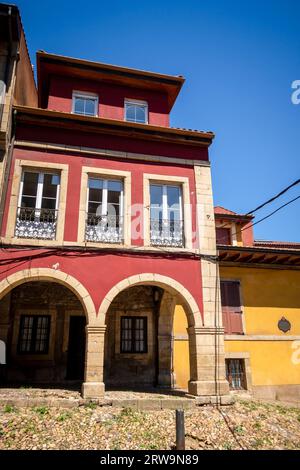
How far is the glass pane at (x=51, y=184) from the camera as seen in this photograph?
948cm

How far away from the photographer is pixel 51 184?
31.2ft

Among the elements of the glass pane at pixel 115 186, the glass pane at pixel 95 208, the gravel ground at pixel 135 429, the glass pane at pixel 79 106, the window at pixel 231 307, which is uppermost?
the glass pane at pixel 79 106

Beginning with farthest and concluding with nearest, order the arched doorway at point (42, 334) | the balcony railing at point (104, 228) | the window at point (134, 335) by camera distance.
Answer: the window at point (134, 335) → the arched doorway at point (42, 334) → the balcony railing at point (104, 228)

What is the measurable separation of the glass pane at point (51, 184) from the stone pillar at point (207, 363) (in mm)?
5444

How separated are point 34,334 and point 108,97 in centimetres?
844

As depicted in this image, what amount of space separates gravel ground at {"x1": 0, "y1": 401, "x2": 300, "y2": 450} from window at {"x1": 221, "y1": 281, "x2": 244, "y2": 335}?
4.09 m

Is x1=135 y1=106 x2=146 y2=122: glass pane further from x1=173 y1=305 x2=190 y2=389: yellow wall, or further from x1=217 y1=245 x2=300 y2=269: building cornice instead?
x1=173 y1=305 x2=190 y2=389: yellow wall

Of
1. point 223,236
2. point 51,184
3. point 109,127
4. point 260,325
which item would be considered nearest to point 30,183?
point 51,184

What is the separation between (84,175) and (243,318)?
25.0 ft

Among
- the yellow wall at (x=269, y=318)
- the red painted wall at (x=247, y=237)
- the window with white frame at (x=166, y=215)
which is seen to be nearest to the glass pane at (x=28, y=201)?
the window with white frame at (x=166, y=215)

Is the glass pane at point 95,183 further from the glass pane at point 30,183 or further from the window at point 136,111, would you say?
the window at point 136,111

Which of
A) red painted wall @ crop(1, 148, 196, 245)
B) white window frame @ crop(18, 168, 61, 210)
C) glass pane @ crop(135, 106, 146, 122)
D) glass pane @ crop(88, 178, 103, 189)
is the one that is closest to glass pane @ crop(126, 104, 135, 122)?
glass pane @ crop(135, 106, 146, 122)

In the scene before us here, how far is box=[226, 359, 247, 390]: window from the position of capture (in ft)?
38.0
